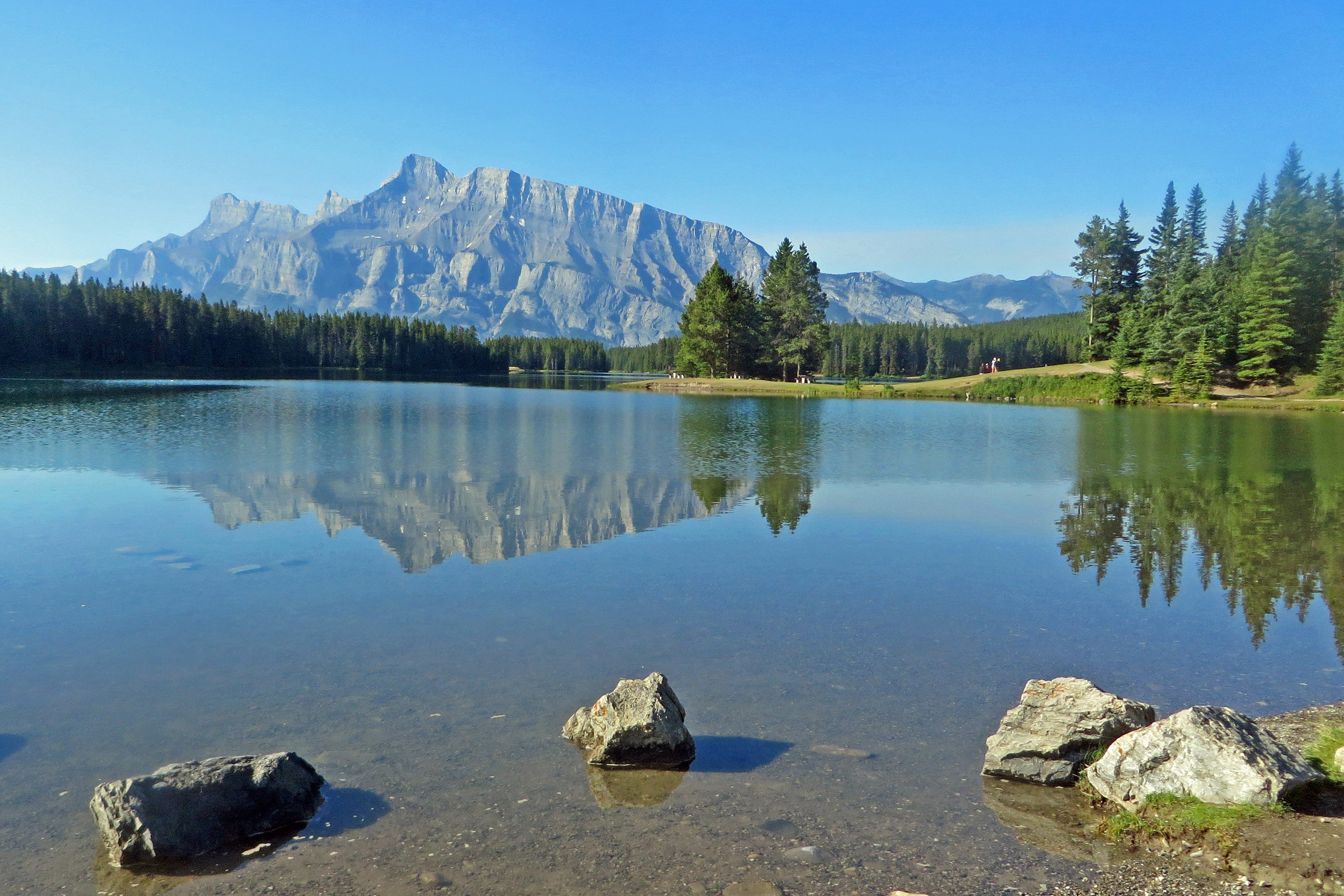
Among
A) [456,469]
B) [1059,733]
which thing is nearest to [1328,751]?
[1059,733]

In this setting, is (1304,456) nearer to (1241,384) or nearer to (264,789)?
(264,789)

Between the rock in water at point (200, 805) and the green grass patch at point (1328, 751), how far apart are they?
330 inches

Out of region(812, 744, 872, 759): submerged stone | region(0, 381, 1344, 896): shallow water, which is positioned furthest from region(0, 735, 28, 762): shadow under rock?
region(812, 744, 872, 759): submerged stone

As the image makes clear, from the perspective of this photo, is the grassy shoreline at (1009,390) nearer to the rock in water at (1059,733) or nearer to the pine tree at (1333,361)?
the pine tree at (1333,361)

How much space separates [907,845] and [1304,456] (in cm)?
3659

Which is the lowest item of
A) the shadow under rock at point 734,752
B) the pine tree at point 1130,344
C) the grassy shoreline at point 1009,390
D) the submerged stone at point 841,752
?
the shadow under rock at point 734,752

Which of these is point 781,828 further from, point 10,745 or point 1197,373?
point 1197,373

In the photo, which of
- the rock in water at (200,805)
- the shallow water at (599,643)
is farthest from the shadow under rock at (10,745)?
the rock in water at (200,805)

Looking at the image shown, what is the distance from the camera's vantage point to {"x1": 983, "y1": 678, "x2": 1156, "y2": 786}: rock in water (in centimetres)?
711

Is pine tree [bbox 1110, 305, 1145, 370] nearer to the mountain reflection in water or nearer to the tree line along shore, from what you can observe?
the tree line along shore

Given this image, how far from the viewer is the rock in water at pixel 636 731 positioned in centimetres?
719

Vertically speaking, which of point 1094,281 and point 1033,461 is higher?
point 1094,281

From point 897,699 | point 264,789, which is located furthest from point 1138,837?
point 264,789

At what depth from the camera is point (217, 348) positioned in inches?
5827
